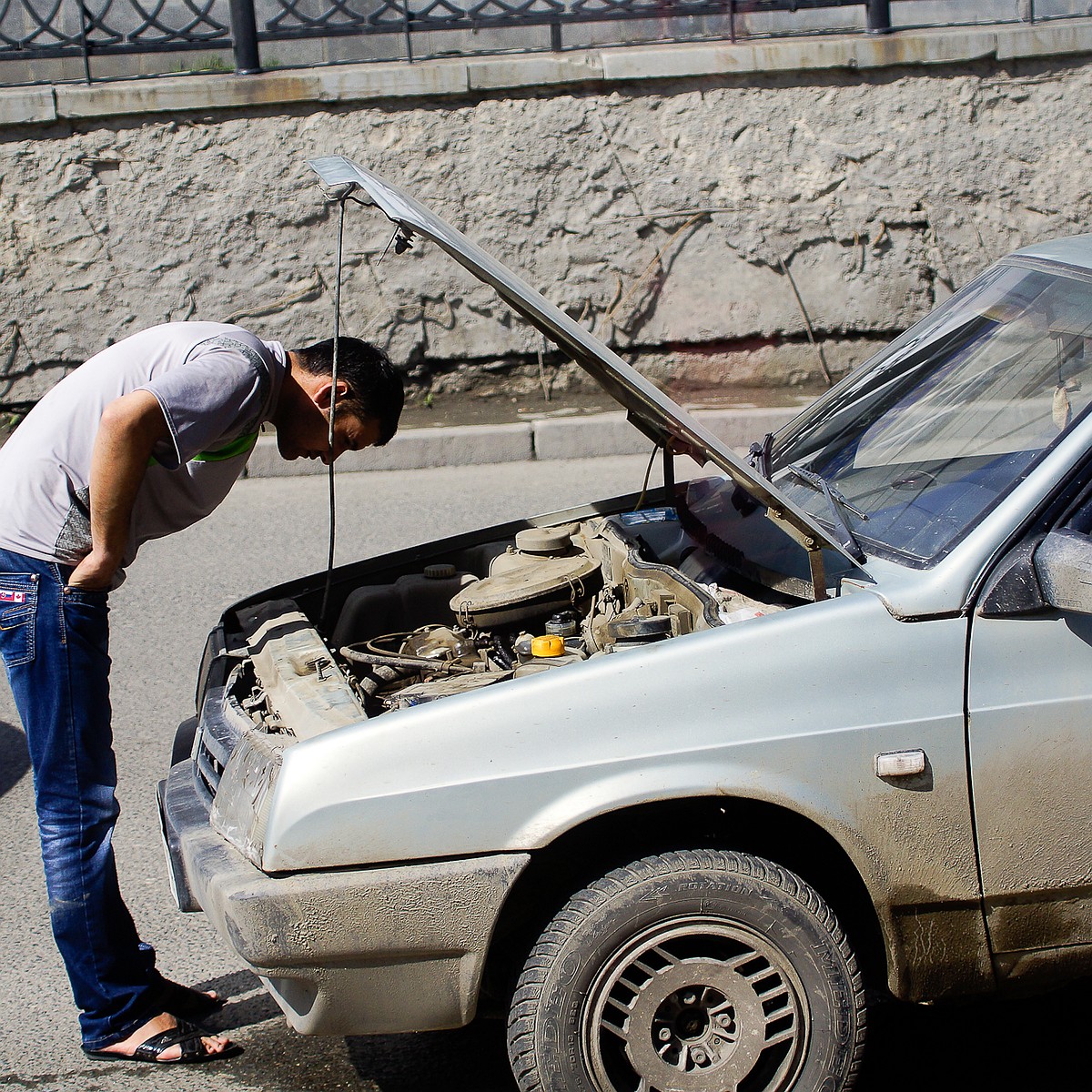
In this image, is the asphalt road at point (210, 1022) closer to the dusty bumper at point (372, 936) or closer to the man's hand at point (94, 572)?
the dusty bumper at point (372, 936)

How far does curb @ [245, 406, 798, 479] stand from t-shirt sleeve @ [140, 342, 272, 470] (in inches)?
219

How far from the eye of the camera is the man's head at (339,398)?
3043 mm

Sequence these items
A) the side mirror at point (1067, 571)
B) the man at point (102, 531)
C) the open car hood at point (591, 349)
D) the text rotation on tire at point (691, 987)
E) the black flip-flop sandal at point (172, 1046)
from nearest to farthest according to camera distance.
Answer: the side mirror at point (1067, 571)
the text rotation on tire at point (691, 987)
the open car hood at point (591, 349)
the man at point (102, 531)
the black flip-flop sandal at point (172, 1046)

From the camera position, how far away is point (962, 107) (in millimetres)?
9602

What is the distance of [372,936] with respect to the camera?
93.7 inches

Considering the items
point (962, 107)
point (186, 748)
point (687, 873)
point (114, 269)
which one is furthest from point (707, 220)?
point (687, 873)

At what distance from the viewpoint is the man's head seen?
3043mm

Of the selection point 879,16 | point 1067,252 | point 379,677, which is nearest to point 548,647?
point 379,677

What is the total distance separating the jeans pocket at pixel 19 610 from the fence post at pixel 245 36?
24.7 ft

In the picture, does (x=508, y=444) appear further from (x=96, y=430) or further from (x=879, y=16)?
(x=96, y=430)

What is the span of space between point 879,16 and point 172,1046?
899cm

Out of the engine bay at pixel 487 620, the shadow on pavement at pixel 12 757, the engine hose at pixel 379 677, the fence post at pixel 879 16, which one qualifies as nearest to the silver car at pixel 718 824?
the engine bay at pixel 487 620

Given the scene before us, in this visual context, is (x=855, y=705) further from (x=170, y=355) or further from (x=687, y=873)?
(x=170, y=355)

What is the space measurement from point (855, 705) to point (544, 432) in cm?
639
